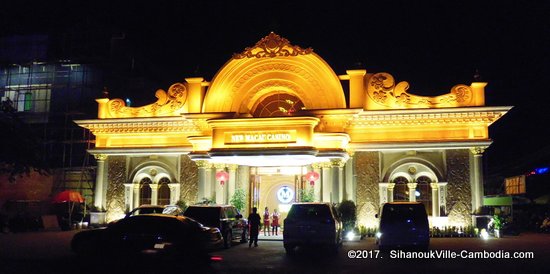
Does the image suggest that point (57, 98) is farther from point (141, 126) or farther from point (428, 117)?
point (428, 117)

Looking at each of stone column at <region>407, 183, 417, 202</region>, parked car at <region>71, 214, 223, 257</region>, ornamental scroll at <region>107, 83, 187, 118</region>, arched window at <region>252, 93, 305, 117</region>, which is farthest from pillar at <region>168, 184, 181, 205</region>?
parked car at <region>71, 214, 223, 257</region>

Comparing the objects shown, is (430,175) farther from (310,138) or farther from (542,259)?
(542,259)

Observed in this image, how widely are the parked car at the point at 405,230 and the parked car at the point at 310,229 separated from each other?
1526mm

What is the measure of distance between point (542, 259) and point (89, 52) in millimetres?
33283

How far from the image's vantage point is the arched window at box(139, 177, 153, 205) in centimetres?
2677

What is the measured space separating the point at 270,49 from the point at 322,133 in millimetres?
4646

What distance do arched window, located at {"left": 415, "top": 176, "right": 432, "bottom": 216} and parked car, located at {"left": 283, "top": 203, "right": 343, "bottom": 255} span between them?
855cm

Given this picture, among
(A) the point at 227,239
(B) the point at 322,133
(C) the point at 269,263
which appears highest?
(B) the point at 322,133

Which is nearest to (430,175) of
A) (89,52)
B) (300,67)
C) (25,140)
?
(300,67)

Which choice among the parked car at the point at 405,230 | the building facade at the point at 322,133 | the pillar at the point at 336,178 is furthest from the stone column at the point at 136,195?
the parked car at the point at 405,230

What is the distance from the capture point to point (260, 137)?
2253cm

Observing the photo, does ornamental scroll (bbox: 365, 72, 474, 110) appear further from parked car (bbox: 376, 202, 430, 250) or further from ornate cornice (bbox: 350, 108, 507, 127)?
parked car (bbox: 376, 202, 430, 250)

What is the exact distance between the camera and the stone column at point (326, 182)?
23.1 m

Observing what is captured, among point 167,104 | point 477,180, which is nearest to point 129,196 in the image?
point 167,104
